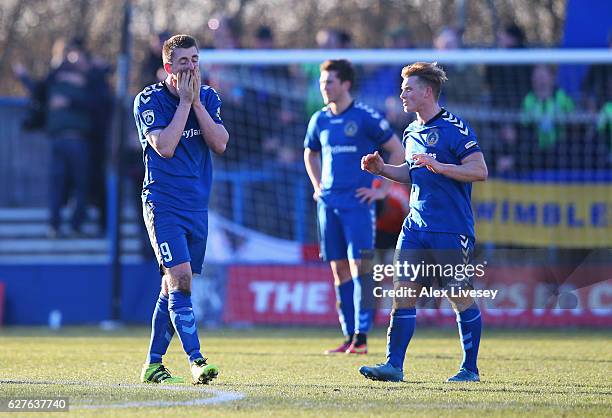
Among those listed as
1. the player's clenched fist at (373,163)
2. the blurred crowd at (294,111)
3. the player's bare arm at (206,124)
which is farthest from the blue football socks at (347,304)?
the blurred crowd at (294,111)

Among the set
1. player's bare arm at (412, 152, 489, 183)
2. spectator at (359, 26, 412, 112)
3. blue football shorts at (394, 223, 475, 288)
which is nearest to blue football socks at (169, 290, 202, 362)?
blue football shorts at (394, 223, 475, 288)

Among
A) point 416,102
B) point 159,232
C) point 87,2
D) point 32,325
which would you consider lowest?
point 32,325

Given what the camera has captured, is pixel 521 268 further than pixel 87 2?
No

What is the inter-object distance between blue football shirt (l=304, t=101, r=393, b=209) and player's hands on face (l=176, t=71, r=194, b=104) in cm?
360

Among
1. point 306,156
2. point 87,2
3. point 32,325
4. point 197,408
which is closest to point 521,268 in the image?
point 306,156

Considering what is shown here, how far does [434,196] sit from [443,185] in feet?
0.31

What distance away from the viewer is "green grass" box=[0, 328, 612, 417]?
685 cm

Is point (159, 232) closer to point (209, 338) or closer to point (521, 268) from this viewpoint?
point (209, 338)

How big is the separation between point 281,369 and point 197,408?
2.62 meters

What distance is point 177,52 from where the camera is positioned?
26.3ft

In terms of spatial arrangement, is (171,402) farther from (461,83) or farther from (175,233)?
(461,83)

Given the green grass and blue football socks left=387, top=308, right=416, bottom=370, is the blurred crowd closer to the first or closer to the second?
the green grass

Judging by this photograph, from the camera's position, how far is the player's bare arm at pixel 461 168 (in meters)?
8.21

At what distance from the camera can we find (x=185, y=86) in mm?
7961
